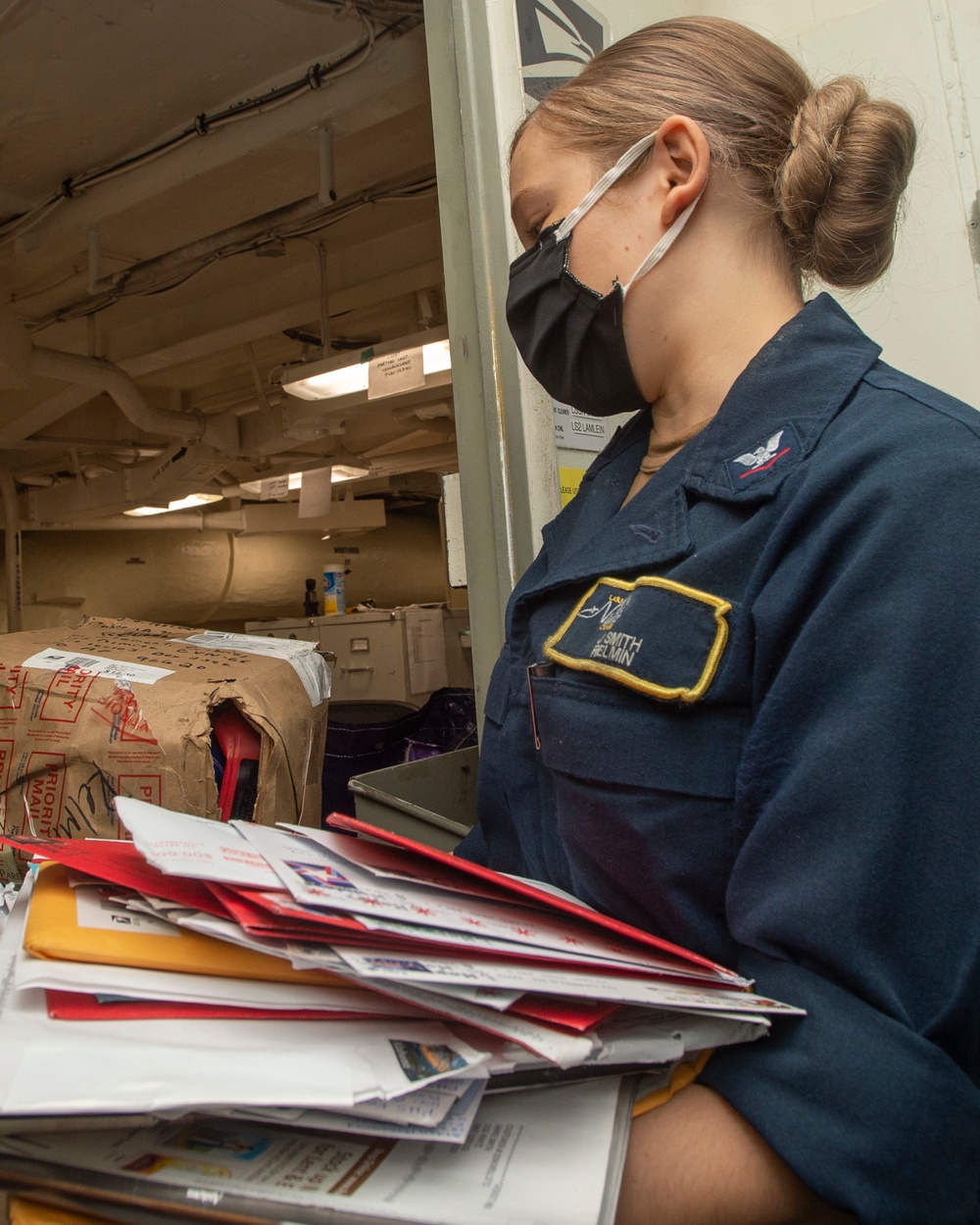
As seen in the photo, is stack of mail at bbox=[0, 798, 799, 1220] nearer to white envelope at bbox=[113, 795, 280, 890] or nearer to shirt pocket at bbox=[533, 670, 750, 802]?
white envelope at bbox=[113, 795, 280, 890]

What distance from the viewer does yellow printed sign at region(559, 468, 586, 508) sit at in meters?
1.25

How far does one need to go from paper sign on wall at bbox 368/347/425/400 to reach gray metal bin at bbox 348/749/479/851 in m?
1.58

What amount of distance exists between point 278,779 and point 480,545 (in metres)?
0.45

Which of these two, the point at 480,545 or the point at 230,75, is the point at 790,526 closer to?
the point at 480,545

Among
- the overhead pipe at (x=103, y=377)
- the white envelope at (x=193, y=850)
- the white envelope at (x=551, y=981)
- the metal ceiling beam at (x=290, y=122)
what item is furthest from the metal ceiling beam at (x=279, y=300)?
the white envelope at (x=551, y=981)

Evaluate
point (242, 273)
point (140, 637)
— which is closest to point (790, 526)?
point (140, 637)

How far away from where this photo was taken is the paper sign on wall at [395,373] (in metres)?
2.67

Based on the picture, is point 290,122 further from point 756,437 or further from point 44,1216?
point 44,1216

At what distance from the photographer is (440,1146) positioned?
409 millimetres

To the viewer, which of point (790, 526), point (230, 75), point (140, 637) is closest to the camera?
point (790, 526)

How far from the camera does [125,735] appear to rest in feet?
3.56

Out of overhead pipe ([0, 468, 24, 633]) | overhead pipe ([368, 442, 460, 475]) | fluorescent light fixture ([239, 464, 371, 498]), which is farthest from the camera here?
overhead pipe ([368, 442, 460, 475])

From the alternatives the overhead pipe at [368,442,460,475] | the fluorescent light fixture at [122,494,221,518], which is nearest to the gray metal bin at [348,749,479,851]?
the overhead pipe at [368,442,460,475]


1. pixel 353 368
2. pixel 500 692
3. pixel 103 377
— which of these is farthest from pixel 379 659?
pixel 500 692
